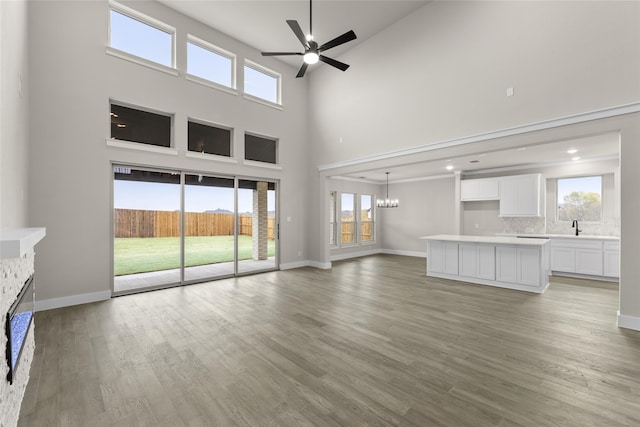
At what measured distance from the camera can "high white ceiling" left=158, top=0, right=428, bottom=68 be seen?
17.5 feet

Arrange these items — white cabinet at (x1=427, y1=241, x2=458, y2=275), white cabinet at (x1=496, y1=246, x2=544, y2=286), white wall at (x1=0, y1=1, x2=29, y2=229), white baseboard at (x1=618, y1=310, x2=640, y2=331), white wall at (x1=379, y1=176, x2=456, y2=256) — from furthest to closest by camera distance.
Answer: white wall at (x1=379, y1=176, x2=456, y2=256) < white cabinet at (x1=427, y1=241, x2=458, y2=275) < white cabinet at (x1=496, y1=246, x2=544, y2=286) < white baseboard at (x1=618, y1=310, x2=640, y2=331) < white wall at (x1=0, y1=1, x2=29, y2=229)

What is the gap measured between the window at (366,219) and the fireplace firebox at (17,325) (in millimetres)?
8565

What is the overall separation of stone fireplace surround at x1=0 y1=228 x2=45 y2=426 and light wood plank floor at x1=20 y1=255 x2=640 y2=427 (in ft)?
0.59

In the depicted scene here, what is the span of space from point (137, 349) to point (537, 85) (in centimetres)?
626

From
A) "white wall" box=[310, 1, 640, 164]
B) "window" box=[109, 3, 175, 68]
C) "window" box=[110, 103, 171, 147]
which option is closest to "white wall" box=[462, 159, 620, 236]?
"white wall" box=[310, 1, 640, 164]

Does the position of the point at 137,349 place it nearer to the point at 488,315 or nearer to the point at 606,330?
the point at 488,315

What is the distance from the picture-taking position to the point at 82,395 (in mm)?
2117

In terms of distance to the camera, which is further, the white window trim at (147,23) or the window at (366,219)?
the window at (366,219)

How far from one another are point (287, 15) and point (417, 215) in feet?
23.4

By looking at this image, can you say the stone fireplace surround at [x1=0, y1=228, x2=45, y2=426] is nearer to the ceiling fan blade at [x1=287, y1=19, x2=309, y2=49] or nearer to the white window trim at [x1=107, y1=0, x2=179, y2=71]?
the ceiling fan blade at [x1=287, y1=19, x2=309, y2=49]

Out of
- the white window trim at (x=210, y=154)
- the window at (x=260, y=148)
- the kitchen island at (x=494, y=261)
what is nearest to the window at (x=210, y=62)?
the white window trim at (x=210, y=154)

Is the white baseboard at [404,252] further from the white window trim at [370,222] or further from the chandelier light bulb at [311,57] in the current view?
the chandelier light bulb at [311,57]

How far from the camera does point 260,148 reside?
6938mm

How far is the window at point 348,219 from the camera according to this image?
9516mm
